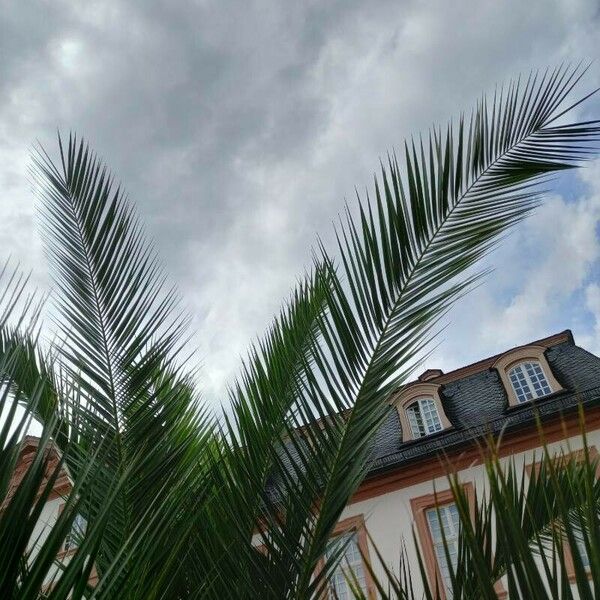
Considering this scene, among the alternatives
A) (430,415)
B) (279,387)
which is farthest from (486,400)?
(279,387)

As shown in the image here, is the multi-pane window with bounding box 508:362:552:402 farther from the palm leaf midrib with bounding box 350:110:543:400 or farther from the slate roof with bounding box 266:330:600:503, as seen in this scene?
the palm leaf midrib with bounding box 350:110:543:400

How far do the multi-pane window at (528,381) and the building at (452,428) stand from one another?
0.02m

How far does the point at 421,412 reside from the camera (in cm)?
1445

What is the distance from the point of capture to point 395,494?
41.4ft

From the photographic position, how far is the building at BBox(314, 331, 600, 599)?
11797mm

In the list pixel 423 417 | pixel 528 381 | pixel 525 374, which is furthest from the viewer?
pixel 423 417

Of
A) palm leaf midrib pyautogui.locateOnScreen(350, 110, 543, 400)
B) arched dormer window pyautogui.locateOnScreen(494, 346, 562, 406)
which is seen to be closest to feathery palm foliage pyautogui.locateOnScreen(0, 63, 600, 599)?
palm leaf midrib pyautogui.locateOnScreen(350, 110, 543, 400)

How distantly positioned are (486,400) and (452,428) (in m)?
0.99

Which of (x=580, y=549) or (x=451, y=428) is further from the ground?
(x=451, y=428)

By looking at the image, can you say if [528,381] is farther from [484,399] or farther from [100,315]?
[100,315]

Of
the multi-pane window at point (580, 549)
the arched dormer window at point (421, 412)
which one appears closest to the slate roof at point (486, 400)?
the arched dormer window at point (421, 412)

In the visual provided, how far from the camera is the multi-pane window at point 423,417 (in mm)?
14031

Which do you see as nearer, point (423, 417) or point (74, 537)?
point (74, 537)

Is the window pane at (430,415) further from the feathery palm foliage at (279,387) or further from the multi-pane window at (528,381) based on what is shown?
the feathery palm foliage at (279,387)
